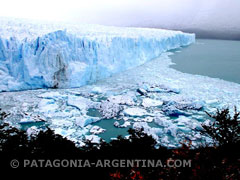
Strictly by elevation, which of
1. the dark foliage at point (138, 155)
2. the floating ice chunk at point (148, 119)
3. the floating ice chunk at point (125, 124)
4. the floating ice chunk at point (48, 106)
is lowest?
the floating ice chunk at point (125, 124)

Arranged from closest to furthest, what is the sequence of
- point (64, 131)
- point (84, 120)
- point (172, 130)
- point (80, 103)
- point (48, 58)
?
point (64, 131) < point (172, 130) < point (84, 120) < point (80, 103) < point (48, 58)

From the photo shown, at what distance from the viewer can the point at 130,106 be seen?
26.7 feet

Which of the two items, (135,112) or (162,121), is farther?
(135,112)

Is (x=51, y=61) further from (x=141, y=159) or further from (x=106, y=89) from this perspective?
(x=141, y=159)

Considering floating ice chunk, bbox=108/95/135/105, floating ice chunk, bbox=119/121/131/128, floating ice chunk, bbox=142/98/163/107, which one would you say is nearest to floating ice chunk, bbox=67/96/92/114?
floating ice chunk, bbox=108/95/135/105

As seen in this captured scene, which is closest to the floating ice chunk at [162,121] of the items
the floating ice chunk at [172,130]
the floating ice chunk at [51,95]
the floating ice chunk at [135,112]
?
the floating ice chunk at [172,130]

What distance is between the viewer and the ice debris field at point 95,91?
21.3ft

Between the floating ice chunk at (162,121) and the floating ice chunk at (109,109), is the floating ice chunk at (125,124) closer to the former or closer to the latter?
the floating ice chunk at (109,109)

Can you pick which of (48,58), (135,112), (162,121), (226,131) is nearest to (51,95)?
(48,58)

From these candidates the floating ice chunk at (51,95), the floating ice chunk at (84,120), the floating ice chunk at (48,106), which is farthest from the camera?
the floating ice chunk at (51,95)

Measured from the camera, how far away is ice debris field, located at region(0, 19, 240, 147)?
21.3 ft

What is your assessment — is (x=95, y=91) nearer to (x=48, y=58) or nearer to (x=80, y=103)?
(x=80, y=103)

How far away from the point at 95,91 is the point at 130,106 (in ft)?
7.52

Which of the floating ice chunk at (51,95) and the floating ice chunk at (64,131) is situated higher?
the floating ice chunk at (51,95)
